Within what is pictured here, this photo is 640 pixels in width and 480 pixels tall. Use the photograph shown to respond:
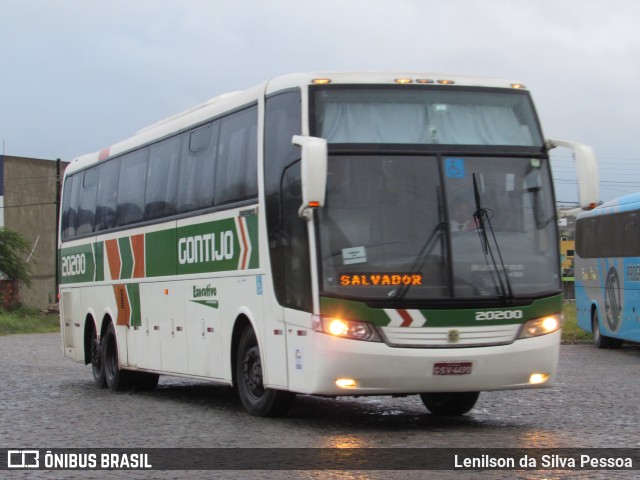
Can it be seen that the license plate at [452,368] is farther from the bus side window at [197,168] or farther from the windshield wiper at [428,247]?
the bus side window at [197,168]

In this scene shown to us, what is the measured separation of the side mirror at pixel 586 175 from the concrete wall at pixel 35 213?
61209 mm

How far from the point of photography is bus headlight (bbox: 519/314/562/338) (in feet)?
40.6

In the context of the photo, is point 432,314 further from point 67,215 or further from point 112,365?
point 67,215

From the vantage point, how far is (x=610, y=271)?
2931cm

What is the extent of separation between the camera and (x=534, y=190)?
41.5 feet

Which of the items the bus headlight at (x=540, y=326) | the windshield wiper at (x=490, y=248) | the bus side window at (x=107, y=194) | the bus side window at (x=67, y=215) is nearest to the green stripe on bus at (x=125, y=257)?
the bus side window at (x=107, y=194)

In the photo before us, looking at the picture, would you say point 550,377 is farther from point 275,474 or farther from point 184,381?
point 184,381

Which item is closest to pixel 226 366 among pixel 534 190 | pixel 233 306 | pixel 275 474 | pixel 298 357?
pixel 233 306

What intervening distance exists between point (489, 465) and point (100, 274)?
1132 centimetres

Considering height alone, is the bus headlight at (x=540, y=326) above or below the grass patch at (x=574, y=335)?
above

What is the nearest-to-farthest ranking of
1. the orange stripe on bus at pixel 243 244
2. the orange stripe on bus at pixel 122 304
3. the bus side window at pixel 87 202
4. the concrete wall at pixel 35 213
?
the orange stripe on bus at pixel 243 244, the orange stripe on bus at pixel 122 304, the bus side window at pixel 87 202, the concrete wall at pixel 35 213

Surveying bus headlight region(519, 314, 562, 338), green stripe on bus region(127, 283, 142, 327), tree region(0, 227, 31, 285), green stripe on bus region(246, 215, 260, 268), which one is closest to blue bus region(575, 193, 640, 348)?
green stripe on bus region(127, 283, 142, 327)

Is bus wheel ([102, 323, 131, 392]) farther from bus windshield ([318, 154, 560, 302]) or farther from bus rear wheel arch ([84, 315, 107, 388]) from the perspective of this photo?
bus windshield ([318, 154, 560, 302])

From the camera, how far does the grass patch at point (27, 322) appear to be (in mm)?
50156
